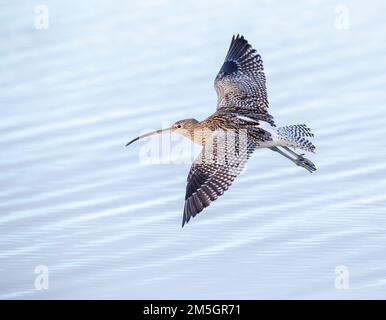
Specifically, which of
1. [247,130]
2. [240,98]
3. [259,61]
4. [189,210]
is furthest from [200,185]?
[259,61]

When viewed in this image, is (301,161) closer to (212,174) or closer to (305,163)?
(305,163)

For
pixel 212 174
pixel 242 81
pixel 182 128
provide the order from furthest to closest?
1. pixel 242 81
2. pixel 182 128
3. pixel 212 174

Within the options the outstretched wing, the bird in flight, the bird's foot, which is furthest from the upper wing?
the outstretched wing

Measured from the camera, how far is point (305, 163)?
236 inches

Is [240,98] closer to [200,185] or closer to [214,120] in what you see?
[214,120]

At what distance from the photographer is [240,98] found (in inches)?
235

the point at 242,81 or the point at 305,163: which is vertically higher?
the point at 242,81

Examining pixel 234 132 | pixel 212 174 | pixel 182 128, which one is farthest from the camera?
pixel 182 128

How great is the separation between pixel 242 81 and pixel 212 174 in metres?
1.12

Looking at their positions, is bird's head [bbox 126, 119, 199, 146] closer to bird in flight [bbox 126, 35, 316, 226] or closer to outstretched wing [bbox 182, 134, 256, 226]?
bird in flight [bbox 126, 35, 316, 226]

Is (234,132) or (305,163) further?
(305,163)

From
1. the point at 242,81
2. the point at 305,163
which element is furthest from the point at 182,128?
the point at 305,163

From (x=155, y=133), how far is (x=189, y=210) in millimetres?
1173
